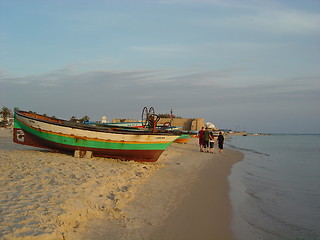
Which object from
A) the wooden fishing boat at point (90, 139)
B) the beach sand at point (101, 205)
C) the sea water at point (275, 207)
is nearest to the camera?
the beach sand at point (101, 205)

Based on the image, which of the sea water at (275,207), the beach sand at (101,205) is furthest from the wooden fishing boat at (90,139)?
the sea water at (275,207)

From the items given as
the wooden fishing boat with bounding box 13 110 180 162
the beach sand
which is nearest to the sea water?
the beach sand

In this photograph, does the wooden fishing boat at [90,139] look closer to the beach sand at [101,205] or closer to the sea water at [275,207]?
the beach sand at [101,205]

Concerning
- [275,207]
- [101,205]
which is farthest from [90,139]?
[275,207]

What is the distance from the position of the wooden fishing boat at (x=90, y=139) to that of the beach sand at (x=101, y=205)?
102 inches

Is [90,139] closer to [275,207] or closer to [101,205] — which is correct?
[101,205]

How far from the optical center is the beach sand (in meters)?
4.15

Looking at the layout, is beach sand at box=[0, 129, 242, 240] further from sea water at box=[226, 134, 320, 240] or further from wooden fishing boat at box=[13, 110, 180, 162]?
wooden fishing boat at box=[13, 110, 180, 162]

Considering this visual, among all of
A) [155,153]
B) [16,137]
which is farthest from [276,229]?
[16,137]

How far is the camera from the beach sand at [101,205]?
163 inches

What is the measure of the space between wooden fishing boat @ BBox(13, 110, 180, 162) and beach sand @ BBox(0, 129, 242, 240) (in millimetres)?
2596

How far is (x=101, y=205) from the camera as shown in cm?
538

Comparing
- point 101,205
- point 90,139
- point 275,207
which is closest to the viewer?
point 101,205

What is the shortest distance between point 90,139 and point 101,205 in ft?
19.7
